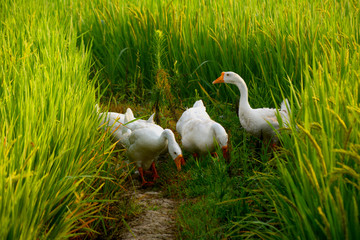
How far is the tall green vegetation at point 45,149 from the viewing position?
2084mm

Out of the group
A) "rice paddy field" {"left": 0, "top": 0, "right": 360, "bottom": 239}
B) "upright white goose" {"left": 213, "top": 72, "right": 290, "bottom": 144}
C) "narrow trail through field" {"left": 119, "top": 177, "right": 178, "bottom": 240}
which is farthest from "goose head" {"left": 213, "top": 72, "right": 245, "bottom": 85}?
"narrow trail through field" {"left": 119, "top": 177, "right": 178, "bottom": 240}

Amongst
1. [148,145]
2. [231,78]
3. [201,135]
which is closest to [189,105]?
[231,78]

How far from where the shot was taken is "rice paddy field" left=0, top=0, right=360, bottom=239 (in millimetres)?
2107

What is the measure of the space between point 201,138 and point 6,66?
5.26 feet

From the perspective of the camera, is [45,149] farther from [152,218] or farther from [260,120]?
[260,120]

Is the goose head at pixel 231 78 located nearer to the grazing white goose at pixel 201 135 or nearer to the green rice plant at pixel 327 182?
the grazing white goose at pixel 201 135

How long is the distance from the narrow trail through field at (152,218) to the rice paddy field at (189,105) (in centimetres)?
8

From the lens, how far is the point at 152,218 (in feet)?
11.4

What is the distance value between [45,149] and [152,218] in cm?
114

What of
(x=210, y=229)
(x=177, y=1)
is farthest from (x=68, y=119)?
(x=177, y=1)

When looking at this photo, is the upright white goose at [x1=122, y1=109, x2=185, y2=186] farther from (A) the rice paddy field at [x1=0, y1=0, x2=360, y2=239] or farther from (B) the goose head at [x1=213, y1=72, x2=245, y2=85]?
(B) the goose head at [x1=213, y1=72, x2=245, y2=85]

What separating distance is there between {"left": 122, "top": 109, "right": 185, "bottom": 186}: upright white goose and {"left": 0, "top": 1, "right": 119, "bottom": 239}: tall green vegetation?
24.0 inches

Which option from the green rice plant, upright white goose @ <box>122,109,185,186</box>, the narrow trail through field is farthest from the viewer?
upright white goose @ <box>122,109,185,186</box>

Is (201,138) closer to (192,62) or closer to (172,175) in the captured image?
(172,175)
